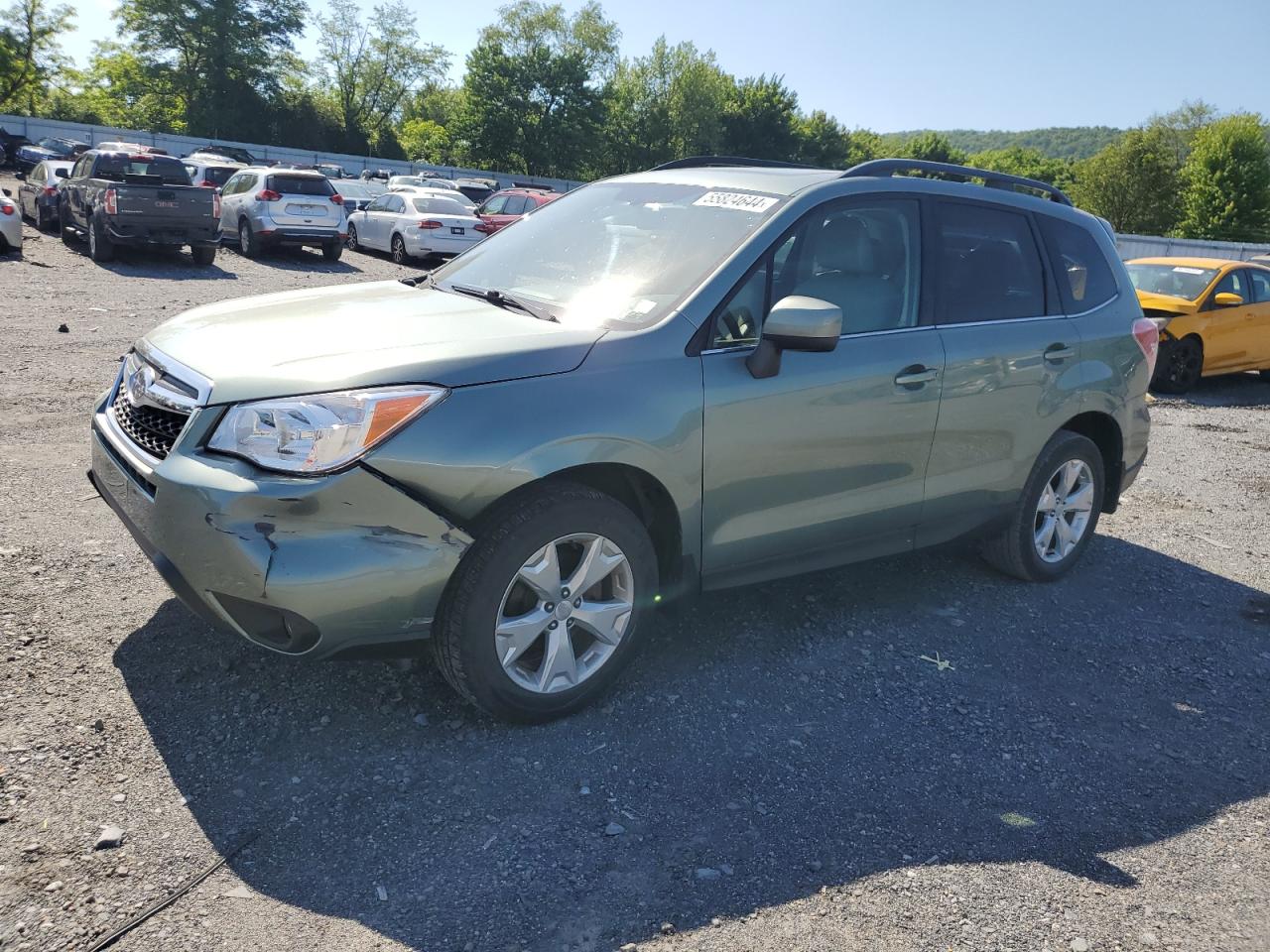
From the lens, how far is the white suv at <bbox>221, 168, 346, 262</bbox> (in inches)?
739

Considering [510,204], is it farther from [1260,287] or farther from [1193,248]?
[1193,248]

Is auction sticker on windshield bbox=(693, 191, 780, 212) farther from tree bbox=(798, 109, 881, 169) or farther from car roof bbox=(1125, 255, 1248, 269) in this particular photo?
tree bbox=(798, 109, 881, 169)

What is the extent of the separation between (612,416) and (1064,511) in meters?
A: 3.06

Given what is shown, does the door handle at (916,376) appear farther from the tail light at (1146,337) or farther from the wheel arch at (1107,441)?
the tail light at (1146,337)

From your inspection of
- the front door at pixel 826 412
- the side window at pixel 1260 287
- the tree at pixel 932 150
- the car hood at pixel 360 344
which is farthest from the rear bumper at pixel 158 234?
the tree at pixel 932 150

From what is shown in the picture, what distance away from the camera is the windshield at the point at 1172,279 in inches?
502

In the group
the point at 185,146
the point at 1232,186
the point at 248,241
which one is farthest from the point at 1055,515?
the point at 1232,186

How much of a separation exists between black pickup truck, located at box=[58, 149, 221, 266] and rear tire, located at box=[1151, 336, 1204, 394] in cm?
1407

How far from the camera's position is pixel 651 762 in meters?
3.31

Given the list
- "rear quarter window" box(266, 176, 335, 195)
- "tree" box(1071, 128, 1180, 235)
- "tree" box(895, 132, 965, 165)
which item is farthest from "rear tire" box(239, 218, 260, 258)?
"tree" box(895, 132, 965, 165)

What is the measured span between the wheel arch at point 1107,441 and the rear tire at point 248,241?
1702 centimetres

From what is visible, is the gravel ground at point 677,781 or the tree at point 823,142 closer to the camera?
the gravel ground at point 677,781

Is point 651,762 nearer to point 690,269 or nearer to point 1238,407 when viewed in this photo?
point 690,269

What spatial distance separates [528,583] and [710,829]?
939mm
